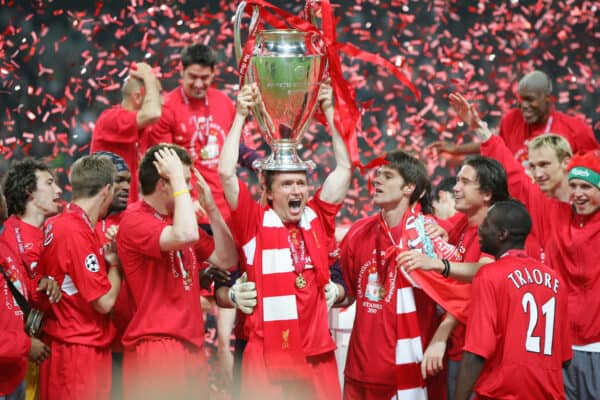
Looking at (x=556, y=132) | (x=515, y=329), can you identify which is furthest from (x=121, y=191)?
(x=556, y=132)

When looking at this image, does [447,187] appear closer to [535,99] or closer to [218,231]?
[535,99]

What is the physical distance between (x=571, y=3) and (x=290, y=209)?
209 inches

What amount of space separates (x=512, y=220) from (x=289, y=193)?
3.31 ft

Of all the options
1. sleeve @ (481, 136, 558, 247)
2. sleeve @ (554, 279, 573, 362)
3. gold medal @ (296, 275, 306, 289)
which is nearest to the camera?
sleeve @ (554, 279, 573, 362)

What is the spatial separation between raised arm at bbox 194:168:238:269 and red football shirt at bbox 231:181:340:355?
0.05 m

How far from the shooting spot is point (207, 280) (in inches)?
192

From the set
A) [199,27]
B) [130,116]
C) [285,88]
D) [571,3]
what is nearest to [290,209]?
[285,88]

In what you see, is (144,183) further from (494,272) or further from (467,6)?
(467,6)

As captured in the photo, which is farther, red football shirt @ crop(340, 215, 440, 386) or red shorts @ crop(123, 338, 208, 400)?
red football shirt @ crop(340, 215, 440, 386)

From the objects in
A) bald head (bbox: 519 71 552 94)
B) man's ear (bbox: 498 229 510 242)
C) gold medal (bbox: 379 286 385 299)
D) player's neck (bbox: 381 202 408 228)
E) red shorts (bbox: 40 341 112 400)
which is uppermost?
bald head (bbox: 519 71 552 94)

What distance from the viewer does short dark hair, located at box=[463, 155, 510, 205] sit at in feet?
15.3

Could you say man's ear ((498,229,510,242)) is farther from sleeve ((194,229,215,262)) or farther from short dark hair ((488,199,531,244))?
sleeve ((194,229,215,262))

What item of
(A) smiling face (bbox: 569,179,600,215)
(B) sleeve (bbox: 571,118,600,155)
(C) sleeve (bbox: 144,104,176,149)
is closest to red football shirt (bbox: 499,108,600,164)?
(B) sleeve (bbox: 571,118,600,155)

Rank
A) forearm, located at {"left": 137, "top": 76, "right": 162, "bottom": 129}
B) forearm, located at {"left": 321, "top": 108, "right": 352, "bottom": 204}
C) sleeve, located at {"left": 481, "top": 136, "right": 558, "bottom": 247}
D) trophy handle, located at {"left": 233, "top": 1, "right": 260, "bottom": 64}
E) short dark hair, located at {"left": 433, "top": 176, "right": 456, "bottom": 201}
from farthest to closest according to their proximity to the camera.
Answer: short dark hair, located at {"left": 433, "top": 176, "right": 456, "bottom": 201} → forearm, located at {"left": 137, "top": 76, "right": 162, "bottom": 129} → sleeve, located at {"left": 481, "top": 136, "right": 558, "bottom": 247} → forearm, located at {"left": 321, "top": 108, "right": 352, "bottom": 204} → trophy handle, located at {"left": 233, "top": 1, "right": 260, "bottom": 64}
